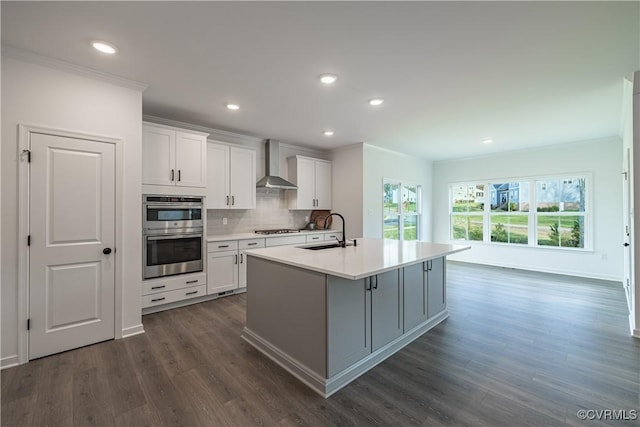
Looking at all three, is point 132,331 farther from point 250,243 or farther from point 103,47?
point 103,47

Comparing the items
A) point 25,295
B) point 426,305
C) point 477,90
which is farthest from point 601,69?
point 25,295

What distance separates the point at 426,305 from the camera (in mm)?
3090

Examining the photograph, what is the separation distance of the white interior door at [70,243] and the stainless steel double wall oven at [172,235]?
2.33 ft

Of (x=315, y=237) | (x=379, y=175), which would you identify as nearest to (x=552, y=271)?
(x=379, y=175)

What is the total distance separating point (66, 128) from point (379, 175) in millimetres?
4881

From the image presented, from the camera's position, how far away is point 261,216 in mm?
5250

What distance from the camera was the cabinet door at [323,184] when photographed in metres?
5.78

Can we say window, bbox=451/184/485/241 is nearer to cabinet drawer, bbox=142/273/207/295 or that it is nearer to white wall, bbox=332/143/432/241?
white wall, bbox=332/143/432/241

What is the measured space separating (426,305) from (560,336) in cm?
132

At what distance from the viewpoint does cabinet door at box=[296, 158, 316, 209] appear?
17.8 feet

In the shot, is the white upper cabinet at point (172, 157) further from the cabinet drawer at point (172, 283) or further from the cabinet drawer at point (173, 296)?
the cabinet drawer at point (173, 296)

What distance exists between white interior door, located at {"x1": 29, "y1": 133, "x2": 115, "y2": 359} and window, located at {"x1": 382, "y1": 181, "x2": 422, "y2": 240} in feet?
15.7

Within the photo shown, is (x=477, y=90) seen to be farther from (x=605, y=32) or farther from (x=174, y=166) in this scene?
(x=174, y=166)

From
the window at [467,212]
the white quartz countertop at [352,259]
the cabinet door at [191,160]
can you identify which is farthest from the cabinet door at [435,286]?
the window at [467,212]
